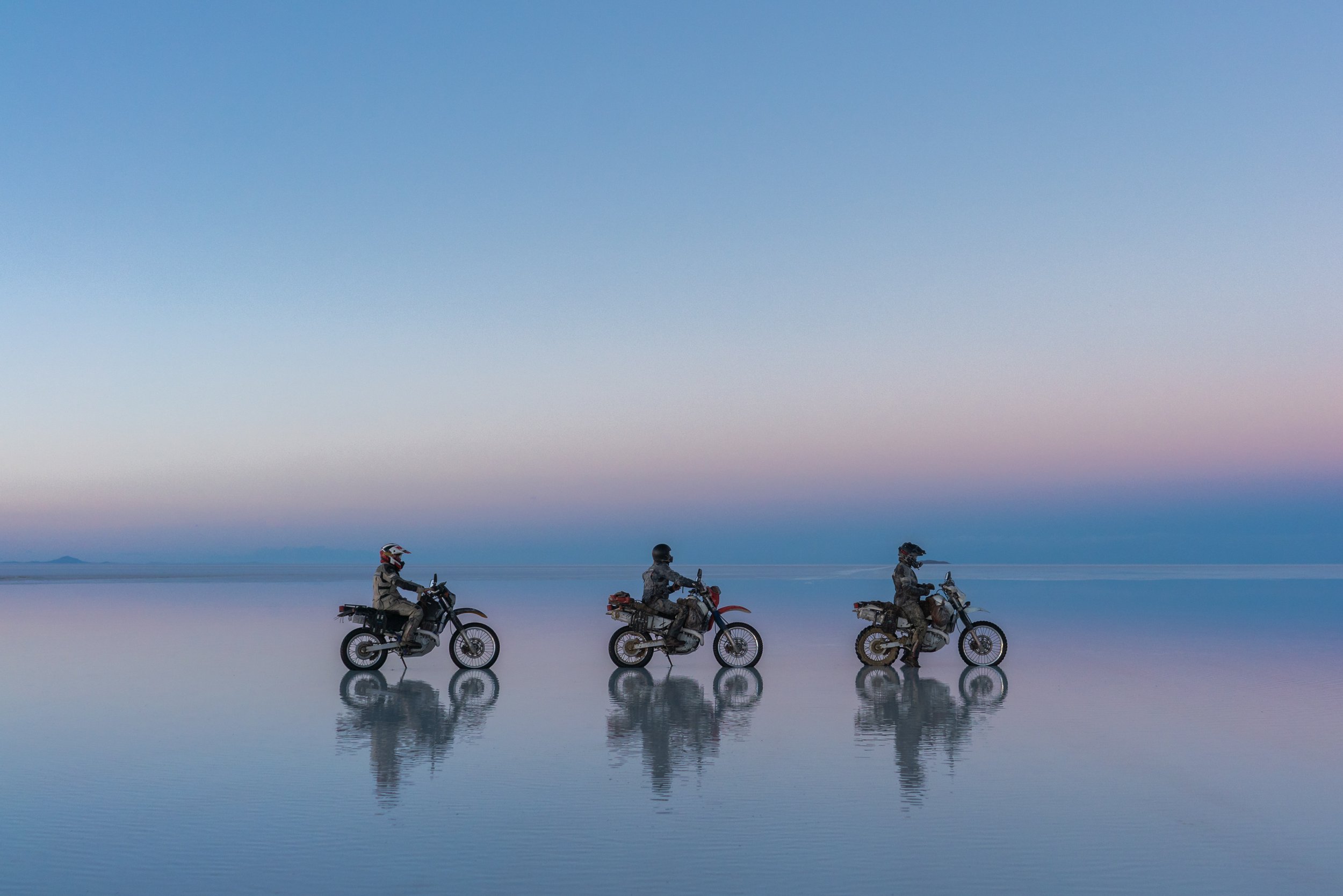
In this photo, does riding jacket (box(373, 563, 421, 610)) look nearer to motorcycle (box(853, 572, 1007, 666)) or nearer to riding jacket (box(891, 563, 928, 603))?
motorcycle (box(853, 572, 1007, 666))

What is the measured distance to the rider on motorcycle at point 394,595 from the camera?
1622cm

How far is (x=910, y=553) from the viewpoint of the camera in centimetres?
1630

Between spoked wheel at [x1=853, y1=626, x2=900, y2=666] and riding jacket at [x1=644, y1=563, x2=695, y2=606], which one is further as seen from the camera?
spoked wheel at [x1=853, y1=626, x2=900, y2=666]

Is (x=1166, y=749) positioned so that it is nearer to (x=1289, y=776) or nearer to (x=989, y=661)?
(x=1289, y=776)

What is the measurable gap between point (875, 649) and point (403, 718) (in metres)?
7.46

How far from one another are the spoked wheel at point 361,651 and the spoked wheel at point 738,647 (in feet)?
15.7

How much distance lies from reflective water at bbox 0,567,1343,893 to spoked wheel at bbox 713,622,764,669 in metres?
0.32

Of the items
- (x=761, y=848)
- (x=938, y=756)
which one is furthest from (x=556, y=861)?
(x=938, y=756)

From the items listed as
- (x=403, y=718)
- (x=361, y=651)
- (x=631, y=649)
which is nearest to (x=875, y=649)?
(x=631, y=649)

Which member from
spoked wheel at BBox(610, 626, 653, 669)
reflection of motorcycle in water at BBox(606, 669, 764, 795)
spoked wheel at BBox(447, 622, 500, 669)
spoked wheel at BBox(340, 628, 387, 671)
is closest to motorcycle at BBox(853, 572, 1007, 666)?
reflection of motorcycle in water at BBox(606, 669, 764, 795)

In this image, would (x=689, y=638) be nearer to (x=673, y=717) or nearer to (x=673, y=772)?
(x=673, y=717)

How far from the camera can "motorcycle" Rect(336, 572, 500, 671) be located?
53.4ft

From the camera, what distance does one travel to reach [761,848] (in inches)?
263

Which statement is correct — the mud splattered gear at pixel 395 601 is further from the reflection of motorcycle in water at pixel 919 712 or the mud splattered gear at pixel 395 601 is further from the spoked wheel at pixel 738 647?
the reflection of motorcycle in water at pixel 919 712
